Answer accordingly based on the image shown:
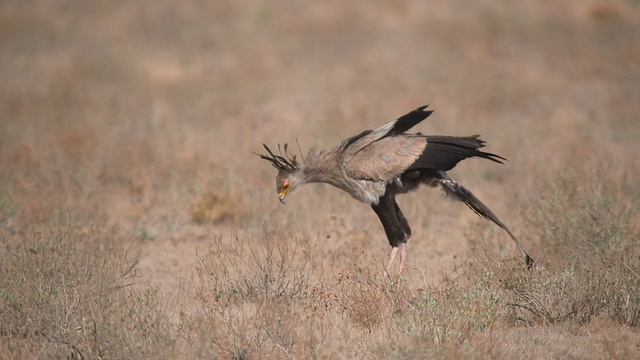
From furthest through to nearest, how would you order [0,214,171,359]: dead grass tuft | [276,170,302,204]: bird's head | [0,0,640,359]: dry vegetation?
[276,170,302,204]: bird's head
[0,0,640,359]: dry vegetation
[0,214,171,359]: dead grass tuft

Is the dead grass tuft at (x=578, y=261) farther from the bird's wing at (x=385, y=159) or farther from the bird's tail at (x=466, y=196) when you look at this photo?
the bird's wing at (x=385, y=159)

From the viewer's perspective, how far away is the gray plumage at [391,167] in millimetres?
6305

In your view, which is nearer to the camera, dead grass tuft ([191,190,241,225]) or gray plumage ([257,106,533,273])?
gray plumage ([257,106,533,273])

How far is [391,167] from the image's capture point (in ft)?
20.7

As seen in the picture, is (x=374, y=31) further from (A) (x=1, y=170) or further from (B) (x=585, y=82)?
(A) (x=1, y=170)

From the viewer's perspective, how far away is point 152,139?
11.5 metres

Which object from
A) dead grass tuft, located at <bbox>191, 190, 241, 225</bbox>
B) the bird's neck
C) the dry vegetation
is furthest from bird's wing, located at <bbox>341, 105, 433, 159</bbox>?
dead grass tuft, located at <bbox>191, 190, 241, 225</bbox>

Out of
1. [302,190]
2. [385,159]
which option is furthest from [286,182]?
→ [302,190]

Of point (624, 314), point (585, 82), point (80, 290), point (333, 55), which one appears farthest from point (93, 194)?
point (585, 82)

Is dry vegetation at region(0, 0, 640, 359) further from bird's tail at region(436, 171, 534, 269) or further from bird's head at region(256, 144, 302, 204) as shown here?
bird's head at region(256, 144, 302, 204)

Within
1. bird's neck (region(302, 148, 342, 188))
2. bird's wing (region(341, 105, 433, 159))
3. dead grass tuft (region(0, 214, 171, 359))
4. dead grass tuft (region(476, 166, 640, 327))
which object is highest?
bird's wing (region(341, 105, 433, 159))

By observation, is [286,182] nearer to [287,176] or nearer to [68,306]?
[287,176]

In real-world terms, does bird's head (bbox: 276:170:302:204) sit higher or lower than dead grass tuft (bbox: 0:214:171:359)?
higher

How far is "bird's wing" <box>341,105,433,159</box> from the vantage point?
643 centimetres
